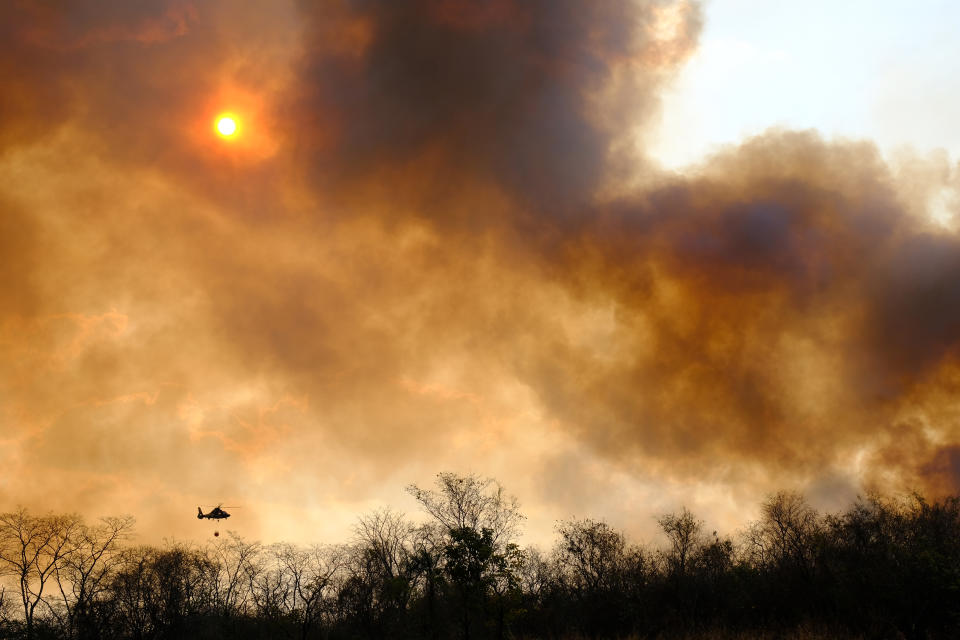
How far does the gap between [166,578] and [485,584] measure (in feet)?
194

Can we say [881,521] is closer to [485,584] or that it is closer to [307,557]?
[485,584]

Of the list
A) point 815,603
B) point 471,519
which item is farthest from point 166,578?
→ point 815,603

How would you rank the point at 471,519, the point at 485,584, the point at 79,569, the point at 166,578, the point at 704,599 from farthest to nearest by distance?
the point at 166,578 < the point at 79,569 < the point at 471,519 < the point at 704,599 < the point at 485,584

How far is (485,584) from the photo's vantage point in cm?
5847

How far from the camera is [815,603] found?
61.2 meters

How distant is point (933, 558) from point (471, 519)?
157 feet

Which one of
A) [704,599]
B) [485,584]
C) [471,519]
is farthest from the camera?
[471,519]

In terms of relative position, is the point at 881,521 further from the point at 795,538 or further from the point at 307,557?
the point at 307,557

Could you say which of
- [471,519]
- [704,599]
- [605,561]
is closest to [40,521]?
[471,519]

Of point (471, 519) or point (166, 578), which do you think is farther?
point (166, 578)

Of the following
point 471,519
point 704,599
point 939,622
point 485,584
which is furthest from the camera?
point 471,519

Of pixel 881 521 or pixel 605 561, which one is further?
pixel 605 561

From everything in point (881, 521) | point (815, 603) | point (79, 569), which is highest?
point (79, 569)

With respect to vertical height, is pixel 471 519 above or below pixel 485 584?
above
